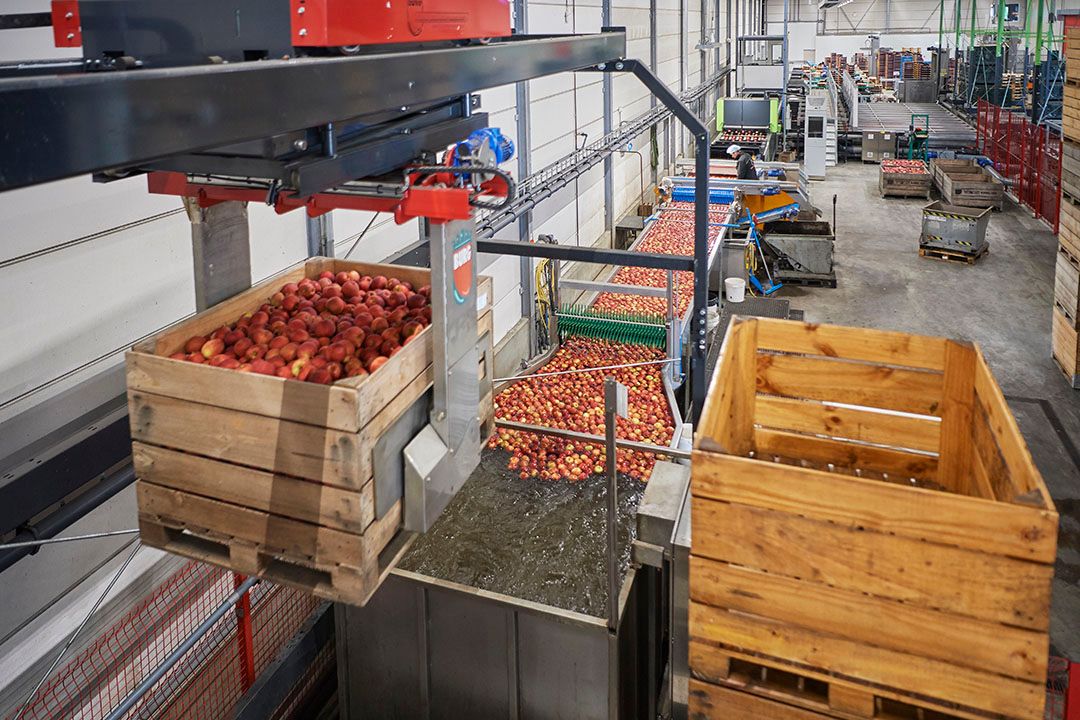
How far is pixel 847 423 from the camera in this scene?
2965 millimetres

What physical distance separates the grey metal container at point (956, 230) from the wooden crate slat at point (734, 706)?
13.3 m

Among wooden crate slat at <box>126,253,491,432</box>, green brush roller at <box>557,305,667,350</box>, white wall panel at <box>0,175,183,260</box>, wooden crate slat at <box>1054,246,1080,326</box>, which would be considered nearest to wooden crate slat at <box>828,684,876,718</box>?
wooden crate slat at <box>126,253,491,432</box>

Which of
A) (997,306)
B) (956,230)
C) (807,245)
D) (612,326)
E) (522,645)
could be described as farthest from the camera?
(956,230)

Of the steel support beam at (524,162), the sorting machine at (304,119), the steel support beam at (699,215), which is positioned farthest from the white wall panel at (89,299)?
the steel support beam at (524,162)

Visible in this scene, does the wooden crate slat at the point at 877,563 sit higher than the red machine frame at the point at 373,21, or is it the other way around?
the red machine frame at the point at 373,21

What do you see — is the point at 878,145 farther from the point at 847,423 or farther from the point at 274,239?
the point at 847,423

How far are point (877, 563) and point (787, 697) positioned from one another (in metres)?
0.52

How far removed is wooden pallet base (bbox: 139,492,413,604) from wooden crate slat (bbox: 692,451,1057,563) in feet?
2.77

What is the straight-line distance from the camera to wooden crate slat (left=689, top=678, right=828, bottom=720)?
2396 mm

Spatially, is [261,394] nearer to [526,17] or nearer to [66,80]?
[66,80]

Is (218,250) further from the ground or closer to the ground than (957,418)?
further from the ground

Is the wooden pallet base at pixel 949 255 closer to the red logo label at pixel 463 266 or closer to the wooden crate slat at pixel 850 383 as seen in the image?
the wooden crate slat at pixel 850 383

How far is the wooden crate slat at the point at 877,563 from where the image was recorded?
6.58ft

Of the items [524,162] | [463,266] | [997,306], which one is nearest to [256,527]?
[463,266]
